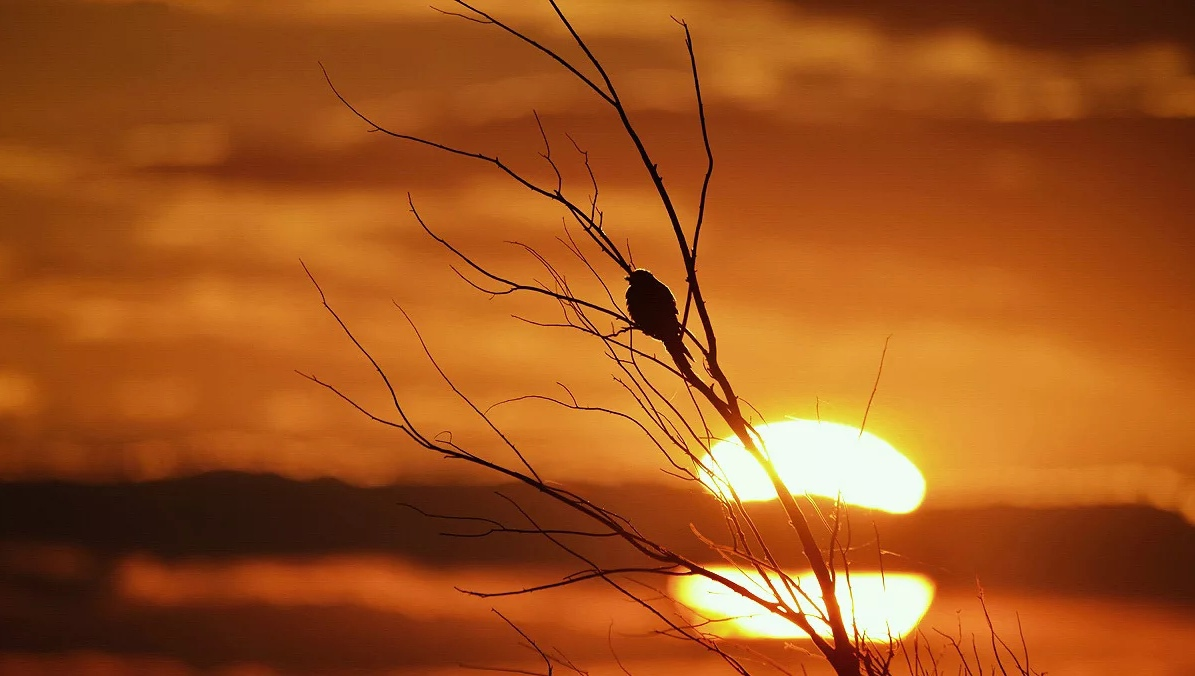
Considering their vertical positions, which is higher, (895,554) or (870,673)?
(895,554)

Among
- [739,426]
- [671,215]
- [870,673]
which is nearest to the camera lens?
[671,215]

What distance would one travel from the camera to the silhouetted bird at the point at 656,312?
371 cm

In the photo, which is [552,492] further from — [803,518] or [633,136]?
[633,136]

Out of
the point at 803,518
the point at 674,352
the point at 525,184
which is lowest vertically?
the point at 803,518

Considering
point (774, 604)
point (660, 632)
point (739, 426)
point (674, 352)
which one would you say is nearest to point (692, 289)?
point (674, 352)

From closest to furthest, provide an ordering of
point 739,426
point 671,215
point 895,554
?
point 671,215, point 739,426, point 895,554

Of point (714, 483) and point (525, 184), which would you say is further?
point (714, 483)

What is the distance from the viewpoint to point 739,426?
3.71 meters

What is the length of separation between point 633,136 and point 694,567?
60.4 inches

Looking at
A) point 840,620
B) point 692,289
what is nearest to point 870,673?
point 840,620

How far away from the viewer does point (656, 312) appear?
3.73 meters

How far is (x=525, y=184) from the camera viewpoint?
3578mm

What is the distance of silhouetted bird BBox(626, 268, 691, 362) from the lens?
146 inches

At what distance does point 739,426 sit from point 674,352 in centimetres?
35
